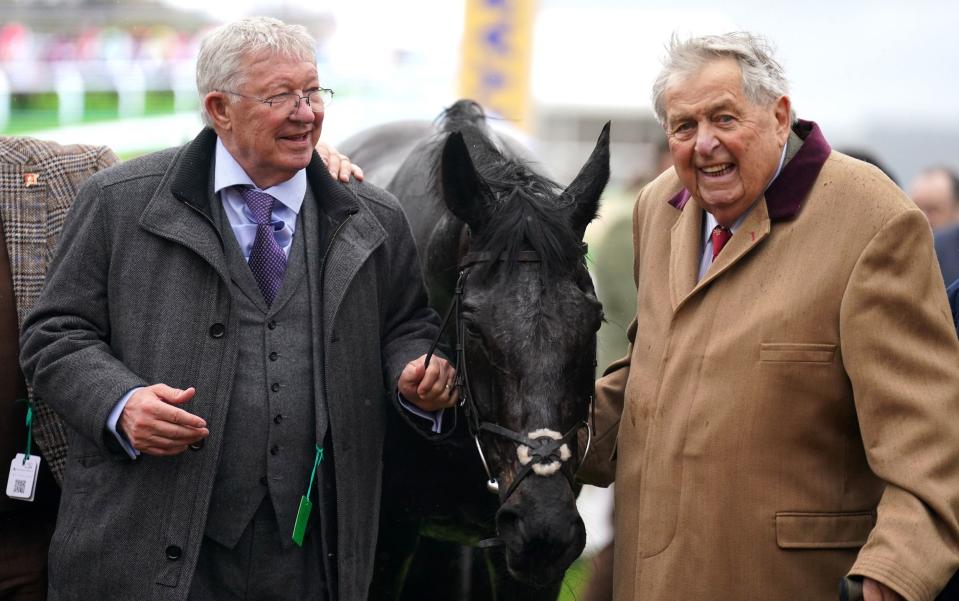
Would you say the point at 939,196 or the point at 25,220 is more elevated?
the point at 25,220

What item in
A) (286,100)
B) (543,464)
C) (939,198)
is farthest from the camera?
(939,198)

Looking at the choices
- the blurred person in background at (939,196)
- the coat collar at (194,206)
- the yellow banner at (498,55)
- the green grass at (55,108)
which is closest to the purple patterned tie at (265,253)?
the coat collar at (194,206)

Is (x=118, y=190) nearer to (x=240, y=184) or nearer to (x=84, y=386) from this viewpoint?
(x=240, y=184)

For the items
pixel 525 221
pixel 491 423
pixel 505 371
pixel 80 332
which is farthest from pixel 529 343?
pixel 80 332

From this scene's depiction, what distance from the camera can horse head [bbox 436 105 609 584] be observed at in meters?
3.00

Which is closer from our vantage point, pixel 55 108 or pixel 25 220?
pixel 25 220

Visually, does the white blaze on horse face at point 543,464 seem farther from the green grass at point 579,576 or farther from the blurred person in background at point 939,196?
the blurred person in background at point 939,196

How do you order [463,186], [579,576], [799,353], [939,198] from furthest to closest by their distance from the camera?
[939,198] < [579,576] < [463,186] < [799,353]

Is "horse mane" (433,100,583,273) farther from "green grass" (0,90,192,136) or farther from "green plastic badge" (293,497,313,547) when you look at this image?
"green grass" (0,90,192,136)

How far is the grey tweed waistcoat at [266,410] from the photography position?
315 centimetres

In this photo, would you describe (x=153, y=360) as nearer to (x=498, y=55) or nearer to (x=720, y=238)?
(x=720, y=238)

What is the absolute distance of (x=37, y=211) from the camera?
3635 millimetres

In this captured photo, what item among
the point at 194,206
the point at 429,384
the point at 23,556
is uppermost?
the point at 194,206

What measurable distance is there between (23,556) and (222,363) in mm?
1044
